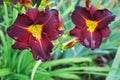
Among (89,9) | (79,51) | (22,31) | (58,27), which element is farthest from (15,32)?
(79,51)

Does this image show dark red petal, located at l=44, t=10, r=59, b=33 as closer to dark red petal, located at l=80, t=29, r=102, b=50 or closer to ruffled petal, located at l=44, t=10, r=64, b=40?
ruffled petal, located at l=44, t=10, r=64, b=40

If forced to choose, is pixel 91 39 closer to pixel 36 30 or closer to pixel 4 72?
pixel 36 30

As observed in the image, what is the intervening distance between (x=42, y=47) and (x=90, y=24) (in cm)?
22

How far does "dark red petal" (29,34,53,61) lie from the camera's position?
133cm

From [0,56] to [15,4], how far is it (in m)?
0.60

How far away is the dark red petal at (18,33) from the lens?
1.32 m

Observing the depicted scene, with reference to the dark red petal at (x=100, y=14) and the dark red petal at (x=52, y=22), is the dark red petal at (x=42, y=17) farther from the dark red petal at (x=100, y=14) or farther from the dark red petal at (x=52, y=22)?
the dark red petal at (x=100, y=14)

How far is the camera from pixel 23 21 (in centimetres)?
132

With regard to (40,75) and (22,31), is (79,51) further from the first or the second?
(22,31)

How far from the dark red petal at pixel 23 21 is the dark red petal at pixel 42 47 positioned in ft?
0.20

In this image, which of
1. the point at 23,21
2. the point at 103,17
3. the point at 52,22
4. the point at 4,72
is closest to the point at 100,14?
the point at 103,17

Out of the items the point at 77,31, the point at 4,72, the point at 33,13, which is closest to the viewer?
the point at 33,13

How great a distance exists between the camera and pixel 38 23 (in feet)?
4.37

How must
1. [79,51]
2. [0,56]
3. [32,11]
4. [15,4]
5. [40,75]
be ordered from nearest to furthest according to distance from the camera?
[32,11] < [15,4] < [40,75] < [0,56] < [79,51]
